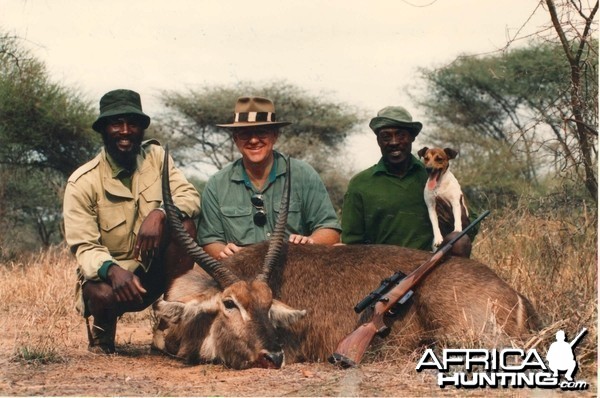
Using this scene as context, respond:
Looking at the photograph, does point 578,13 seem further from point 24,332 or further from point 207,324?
point 24,332

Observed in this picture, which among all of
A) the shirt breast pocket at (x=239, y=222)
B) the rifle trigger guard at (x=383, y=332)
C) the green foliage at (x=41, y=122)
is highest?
the green foliage at (x=41, y=122)

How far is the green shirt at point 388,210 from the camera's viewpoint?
687cm

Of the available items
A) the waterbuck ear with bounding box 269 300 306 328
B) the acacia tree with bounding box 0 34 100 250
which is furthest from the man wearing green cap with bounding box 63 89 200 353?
the acacia tree with bounding box 0 34 100 250

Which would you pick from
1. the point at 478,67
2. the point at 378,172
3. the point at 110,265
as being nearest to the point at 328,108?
the point at 478,67

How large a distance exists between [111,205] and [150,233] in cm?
51

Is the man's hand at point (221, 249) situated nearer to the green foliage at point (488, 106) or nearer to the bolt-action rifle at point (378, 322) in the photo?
the bolt-action rifle at point (378, 322)

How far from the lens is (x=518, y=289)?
22.8 ft

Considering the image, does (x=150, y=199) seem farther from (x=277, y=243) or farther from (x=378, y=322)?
(x=378, y=322)

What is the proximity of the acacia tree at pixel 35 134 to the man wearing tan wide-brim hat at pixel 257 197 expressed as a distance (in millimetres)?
7956

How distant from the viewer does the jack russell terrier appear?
259 inches

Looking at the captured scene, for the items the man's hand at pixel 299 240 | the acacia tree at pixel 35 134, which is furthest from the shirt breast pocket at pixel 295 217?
the acacia tree at pixel 35 134

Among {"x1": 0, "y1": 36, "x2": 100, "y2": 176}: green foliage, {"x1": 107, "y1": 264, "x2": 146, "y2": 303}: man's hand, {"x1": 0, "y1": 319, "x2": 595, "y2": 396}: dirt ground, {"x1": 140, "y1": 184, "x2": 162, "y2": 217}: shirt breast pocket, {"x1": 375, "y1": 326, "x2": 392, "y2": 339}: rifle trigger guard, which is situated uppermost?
{"x1": 0, "y1": 36, "x2": 100, "y2": 176}: green foliage

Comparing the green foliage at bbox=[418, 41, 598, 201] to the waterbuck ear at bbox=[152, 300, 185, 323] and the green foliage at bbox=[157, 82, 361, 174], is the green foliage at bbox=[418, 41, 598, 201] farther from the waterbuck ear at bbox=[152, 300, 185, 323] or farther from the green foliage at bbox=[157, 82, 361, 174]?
the waterbuck ear at bbox=[152, 300, 185, 323]

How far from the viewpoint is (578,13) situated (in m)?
6.35
